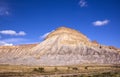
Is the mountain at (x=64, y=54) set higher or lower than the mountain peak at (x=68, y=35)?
lower

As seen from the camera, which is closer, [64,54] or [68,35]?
[64,54]

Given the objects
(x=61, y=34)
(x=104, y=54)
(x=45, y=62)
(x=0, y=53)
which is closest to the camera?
(x=45, y=62)

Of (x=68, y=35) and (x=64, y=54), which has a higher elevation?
(x=68, y=35)

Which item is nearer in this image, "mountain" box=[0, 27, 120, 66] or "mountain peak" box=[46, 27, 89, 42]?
"mountain" box=[0, 27, 120, 66]

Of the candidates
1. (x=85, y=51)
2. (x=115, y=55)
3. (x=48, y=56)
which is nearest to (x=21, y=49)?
(x=48, y=56)

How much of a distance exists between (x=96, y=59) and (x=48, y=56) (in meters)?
27.2

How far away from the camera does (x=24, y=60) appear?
427ft

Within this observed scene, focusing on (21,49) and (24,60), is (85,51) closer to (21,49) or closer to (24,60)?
(24,60)

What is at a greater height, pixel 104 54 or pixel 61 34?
pixel 61 34

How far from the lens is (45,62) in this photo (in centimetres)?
12200

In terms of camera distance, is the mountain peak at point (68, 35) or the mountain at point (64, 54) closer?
the mountain at point (64, 54)

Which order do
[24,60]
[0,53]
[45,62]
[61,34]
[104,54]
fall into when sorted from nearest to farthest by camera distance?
1. [45,62]
2. [24,60]
3. [104,54]
4. [61,34]
5. [0,53]

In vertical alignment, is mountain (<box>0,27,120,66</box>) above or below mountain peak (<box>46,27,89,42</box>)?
below

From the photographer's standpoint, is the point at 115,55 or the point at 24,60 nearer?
the point at 24,60
